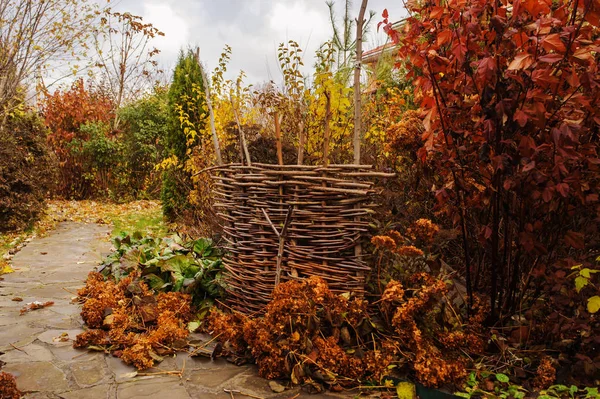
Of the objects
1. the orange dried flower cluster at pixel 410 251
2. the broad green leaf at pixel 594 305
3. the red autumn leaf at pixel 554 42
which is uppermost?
the red autumn leaf at pixel 554 42

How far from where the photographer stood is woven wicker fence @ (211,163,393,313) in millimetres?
2900

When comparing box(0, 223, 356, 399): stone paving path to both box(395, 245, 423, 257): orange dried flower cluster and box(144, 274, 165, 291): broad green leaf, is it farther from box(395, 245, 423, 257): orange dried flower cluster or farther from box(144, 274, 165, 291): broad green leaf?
box(395, 245, 423, 257): orange dried flower cluster

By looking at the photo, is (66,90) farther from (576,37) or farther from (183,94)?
(576,37)

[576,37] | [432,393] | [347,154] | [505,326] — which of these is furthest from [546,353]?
[347,154]

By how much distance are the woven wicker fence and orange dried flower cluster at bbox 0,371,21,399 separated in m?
1.37

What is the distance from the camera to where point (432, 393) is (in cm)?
244

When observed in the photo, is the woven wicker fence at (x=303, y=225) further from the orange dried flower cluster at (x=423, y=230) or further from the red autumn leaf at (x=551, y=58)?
the red autumn leaf at (x=551, y=58)

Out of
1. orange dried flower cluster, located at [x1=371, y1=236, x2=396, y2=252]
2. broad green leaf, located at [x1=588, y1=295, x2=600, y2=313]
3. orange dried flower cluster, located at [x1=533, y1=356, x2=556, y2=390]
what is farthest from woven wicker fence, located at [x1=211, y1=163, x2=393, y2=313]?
broad green leaf, located at [x1=588, y1=295, x2=600, y2=313]

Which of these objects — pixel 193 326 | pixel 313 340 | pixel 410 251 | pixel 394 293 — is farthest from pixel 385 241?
pixel 193 326

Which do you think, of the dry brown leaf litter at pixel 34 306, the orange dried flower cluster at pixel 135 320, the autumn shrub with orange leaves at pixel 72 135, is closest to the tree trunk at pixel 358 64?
the orange dried flower cluster at pixel 135 320

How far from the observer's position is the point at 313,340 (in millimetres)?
2654

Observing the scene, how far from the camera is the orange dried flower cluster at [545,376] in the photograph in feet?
8.02

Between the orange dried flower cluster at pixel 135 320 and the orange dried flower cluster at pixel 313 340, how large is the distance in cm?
65

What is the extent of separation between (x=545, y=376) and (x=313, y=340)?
3.89ft
